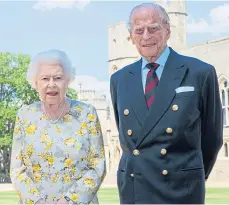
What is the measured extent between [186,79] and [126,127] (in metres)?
0.49

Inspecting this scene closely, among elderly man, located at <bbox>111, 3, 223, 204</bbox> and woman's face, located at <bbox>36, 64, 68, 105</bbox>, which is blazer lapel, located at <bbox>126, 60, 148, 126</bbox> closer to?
elderly man, located at <bbox>111, 3, 223, 204</bbox>

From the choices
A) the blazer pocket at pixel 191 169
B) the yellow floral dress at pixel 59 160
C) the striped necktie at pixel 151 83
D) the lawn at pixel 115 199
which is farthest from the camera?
the lawn at pixel 115 199

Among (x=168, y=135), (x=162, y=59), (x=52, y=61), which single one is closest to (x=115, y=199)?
(x=52, y=61)

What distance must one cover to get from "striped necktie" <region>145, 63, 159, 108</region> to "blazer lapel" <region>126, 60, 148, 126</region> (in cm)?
3

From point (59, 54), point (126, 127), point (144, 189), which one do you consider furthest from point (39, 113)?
point (144, 189)

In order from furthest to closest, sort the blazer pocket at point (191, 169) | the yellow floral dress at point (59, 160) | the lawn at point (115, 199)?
the lawn at point (115, 199) → the yellow floral dress at point (59, 160) → the blazer pocket at point (191, 169)

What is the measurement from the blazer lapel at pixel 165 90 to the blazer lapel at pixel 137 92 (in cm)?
5

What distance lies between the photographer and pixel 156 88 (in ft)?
11.8

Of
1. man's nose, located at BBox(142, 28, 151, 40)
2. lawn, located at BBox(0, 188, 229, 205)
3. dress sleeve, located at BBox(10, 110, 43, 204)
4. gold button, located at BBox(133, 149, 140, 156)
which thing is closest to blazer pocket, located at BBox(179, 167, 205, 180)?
gold button, located at BBox(133, 149, 140, 156)

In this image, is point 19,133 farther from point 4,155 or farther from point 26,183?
point 4,155

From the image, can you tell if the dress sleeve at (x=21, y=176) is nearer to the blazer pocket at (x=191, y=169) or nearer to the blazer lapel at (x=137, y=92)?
the blazer lapel at (x=137, y=92)

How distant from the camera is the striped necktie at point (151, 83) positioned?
11.8ft

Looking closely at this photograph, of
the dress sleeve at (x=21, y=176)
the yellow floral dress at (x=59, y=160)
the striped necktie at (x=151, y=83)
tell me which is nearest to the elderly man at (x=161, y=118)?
Answer: the striped necktie at (x=151, y=83)

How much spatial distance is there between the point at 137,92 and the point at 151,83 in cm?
11
